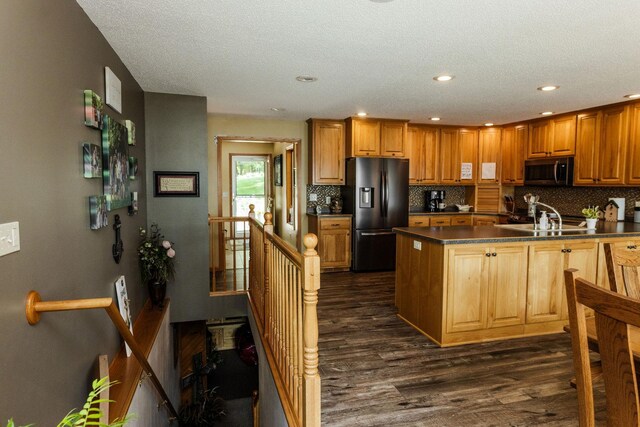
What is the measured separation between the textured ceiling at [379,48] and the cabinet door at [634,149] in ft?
1.27

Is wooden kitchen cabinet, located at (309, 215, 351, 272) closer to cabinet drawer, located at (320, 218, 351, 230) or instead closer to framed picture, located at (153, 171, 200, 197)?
cabinet drawer, located at (320, 218, 351, 230)

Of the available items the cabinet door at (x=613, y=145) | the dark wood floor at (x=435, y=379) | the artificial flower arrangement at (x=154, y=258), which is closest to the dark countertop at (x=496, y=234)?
the dark wood floor at (x=435, y=379)

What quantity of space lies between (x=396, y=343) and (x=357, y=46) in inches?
96.4

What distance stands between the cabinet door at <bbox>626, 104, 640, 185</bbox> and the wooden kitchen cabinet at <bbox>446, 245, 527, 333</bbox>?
2418mm

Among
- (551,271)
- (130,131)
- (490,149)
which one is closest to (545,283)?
(551,271)

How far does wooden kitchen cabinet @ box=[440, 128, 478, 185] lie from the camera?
265 inches

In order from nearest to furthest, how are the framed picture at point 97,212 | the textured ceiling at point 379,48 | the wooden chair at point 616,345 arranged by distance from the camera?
the wooden chair at point 616,345
the textured ceiling at point 379,48
the framed picture at point 97,212

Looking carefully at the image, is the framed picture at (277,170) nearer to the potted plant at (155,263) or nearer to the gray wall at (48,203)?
the potted plant at (155,263)

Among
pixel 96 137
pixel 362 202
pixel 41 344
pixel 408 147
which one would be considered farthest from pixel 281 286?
pixel 408 147

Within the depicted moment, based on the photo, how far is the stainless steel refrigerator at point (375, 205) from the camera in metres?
5.94

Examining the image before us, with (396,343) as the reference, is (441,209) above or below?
above

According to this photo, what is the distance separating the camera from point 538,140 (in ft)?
19.7

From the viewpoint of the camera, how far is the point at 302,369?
1.98 metres

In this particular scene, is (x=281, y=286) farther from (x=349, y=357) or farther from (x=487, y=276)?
(x=487, y=276)
